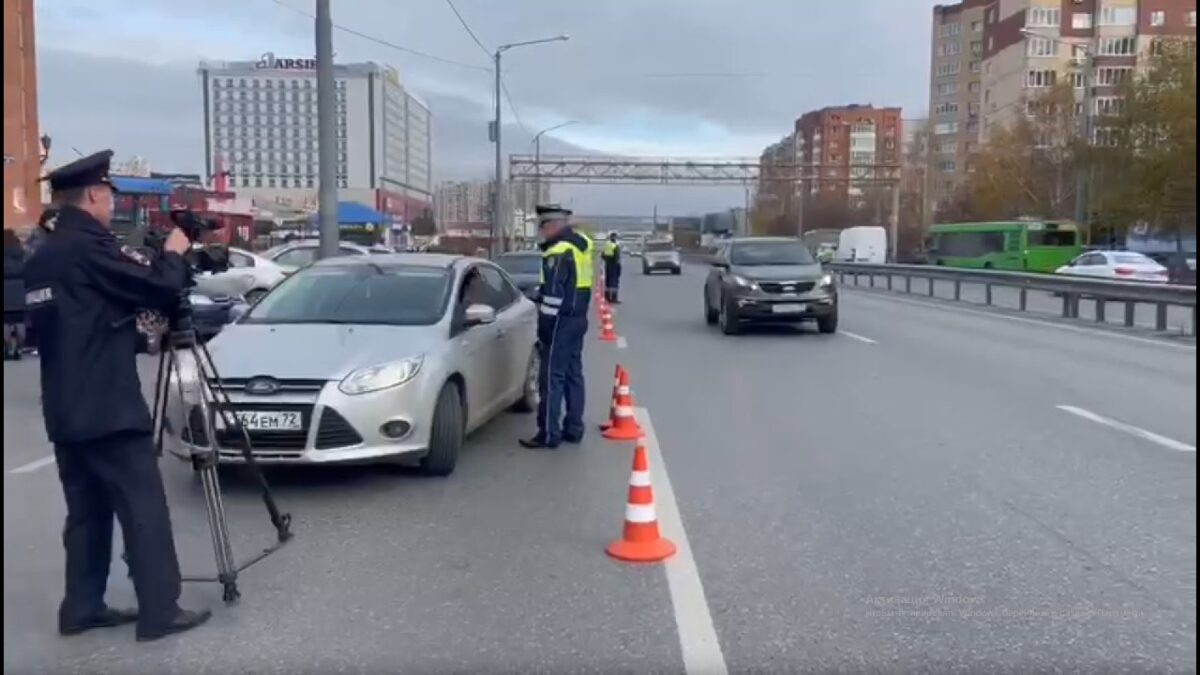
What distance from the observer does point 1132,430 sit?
902cm

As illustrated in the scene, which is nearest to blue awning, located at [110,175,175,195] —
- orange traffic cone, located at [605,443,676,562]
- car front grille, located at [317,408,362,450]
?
car front grille, located at [317,408,362,450]

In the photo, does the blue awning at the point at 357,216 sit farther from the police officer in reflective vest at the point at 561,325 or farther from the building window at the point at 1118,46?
the building window at the point at 1118,46

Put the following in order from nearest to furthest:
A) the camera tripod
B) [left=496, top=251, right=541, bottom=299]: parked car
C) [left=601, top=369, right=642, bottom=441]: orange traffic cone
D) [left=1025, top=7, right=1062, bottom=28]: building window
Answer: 1. the camera tripod
2. [left=601, top=369, right=642, bottom=441]: orange traffic cone
3. [left=496, top=251, right=541, bottom=299]: parked car
4. [left=1025, top=7, right=1062, bottom=28]: building window

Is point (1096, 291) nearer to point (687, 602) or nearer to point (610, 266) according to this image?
point (610, 266)

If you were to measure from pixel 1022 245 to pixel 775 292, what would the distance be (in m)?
34.7

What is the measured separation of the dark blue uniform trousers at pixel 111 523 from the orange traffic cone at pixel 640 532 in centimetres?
213

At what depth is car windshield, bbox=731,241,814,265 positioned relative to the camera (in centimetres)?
1812

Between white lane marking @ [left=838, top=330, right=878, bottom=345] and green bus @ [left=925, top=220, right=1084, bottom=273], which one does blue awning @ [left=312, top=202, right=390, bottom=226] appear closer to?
green bus @ [left=925, top=220, right=1084, bottom=273]

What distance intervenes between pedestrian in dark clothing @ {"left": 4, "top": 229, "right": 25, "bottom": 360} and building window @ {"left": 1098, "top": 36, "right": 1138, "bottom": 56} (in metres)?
92.5

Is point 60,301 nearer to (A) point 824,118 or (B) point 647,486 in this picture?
(B) point 647,486

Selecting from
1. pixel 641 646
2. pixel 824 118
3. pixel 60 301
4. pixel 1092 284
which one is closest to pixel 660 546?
pixel 641 646

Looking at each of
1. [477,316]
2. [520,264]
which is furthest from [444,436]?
[520,264]

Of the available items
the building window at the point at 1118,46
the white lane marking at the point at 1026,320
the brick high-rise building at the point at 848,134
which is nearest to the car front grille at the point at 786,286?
the white lane marking at the point at 1026,320

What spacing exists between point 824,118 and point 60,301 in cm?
13659
